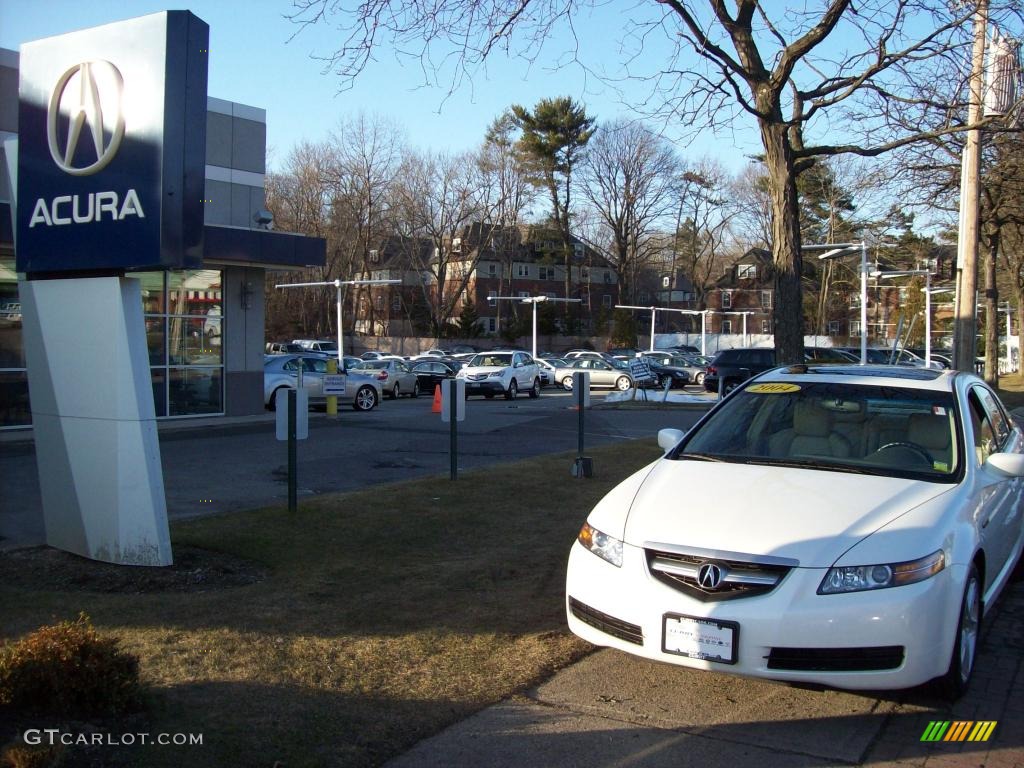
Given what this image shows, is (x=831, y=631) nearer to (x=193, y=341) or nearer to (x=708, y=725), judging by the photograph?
(x=708, y=725)

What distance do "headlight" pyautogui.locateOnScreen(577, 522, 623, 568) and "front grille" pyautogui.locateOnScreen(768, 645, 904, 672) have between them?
0.88m

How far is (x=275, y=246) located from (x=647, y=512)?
16.3m

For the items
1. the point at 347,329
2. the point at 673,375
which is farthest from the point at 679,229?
the point at 673,375

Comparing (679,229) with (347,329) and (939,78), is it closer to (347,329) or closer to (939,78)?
(347,329)

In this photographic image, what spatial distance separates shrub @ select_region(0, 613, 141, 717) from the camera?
374 centimetres

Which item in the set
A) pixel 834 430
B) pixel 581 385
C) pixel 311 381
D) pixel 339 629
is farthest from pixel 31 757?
pixel 311 381

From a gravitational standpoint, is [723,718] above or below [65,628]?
below

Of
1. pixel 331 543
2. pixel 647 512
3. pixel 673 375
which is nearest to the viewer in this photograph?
pixel 647 512

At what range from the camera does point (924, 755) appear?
13.7 ft

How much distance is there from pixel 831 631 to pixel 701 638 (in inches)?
22.3

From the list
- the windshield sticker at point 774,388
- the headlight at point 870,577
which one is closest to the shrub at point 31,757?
the headlight at point 870,577

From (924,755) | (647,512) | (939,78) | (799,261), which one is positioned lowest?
(924,755)

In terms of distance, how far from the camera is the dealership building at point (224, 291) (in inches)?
750

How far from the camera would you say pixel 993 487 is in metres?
5.59
